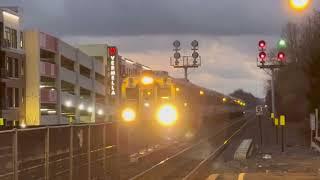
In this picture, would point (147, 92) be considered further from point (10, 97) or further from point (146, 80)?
point (10, 97)

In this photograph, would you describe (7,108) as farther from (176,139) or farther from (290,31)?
(290,31)

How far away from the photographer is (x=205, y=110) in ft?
183

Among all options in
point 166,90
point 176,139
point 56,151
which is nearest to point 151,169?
point 56,151

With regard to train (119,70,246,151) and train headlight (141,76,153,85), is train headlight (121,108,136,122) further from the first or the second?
train headlight (141,76,153,85)

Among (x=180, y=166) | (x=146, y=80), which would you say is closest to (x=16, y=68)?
(x=146, y=80)

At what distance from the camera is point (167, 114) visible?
128 feet

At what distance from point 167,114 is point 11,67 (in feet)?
77.0

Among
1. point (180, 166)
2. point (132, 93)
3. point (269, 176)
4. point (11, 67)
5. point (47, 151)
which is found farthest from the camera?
point (11, 67)

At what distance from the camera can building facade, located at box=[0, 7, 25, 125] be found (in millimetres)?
55219

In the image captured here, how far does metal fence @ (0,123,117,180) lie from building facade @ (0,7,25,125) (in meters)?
37.5

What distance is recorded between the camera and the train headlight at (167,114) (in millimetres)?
38344

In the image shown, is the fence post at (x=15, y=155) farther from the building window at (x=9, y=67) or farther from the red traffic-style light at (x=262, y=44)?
the building window at (x=9, y=67)

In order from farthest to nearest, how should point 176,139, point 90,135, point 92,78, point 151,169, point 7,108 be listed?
point 92,78
point 7,108
point 176,139
point 151,169
point 90,135

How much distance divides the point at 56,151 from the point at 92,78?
61.7 m
